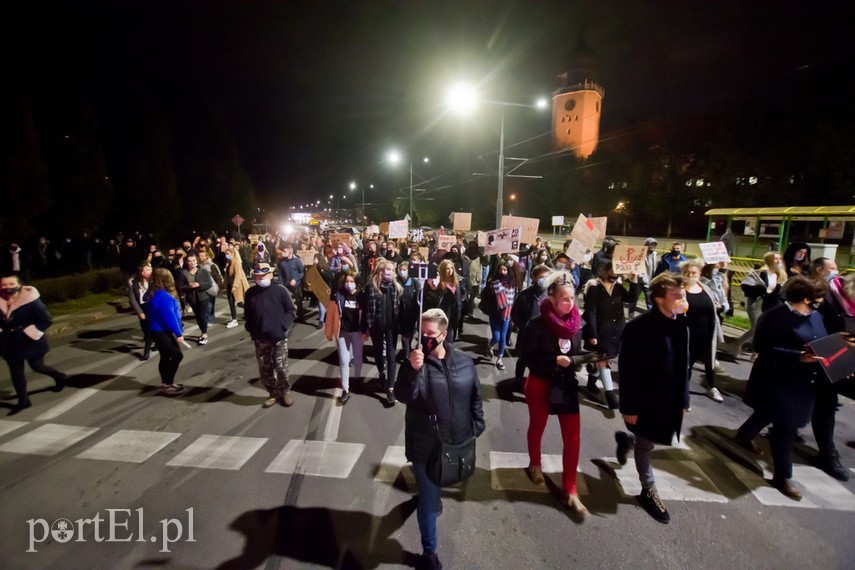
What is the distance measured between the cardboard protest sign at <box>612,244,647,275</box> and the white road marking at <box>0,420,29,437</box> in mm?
9066

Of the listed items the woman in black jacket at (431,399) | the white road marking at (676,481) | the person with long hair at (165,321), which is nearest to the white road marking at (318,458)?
the woman in black jacket at (431,399)

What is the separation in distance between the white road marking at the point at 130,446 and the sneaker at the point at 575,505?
421 cm

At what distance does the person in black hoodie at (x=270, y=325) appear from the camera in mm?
5496

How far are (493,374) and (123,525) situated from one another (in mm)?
4920

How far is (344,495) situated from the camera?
154 inches

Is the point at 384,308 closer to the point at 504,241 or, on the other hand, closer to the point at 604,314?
the point at 604,314

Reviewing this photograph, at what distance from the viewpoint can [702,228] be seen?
39.4 metres

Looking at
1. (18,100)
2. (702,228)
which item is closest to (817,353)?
(18,100)

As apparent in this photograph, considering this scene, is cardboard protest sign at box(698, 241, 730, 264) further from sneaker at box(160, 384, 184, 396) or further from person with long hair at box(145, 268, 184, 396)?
sneaker at box(160, 384, 184, 396)

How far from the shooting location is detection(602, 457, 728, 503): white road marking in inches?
155

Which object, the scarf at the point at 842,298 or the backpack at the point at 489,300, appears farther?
the backpack at the point at 489,300

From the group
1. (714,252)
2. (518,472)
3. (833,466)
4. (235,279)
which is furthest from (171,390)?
(714,252)

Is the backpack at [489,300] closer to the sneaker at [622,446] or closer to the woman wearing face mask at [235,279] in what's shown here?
the sneaker at [622,446]

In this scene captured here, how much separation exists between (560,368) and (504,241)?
5721 millimetres
